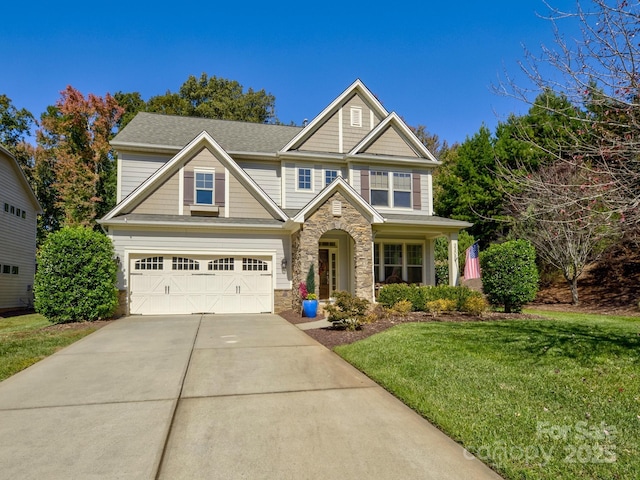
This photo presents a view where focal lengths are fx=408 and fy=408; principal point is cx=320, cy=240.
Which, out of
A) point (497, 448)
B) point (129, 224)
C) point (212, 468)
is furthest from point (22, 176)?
point (497, 448)

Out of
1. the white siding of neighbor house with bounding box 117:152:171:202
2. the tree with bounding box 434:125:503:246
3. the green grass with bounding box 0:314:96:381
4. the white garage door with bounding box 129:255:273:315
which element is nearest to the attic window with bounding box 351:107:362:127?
the white garage door with bounding box 129:255:273:315

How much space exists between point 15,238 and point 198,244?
41.7 feet

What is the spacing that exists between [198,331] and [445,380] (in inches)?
269

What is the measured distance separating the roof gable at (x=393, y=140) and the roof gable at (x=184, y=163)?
14.6 feet

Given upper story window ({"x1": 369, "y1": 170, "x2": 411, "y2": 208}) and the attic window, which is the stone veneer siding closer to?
upper story window ({"x1": 369, "y1": 170, "x2": 411, "y2": 208})

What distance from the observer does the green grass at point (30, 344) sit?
22.9 feet

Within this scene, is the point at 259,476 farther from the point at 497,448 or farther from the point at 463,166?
the point at 463,166

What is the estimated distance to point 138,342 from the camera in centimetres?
892

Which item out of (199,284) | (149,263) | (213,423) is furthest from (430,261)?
(213,423)

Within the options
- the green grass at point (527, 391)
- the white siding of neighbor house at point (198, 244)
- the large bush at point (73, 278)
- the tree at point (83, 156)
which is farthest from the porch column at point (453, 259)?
the tree at point (83, 156)

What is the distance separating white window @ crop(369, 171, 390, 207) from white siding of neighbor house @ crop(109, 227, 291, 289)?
421cm

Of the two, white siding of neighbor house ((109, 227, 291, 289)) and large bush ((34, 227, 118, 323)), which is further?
white siding of neighbor house ((109, 227, 291, 289))

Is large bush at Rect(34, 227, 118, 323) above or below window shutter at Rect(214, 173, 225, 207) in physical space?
below

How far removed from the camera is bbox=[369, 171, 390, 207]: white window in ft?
55.6
